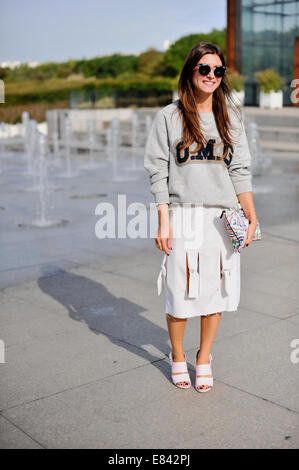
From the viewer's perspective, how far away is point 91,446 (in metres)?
3.16

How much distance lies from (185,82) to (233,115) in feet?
1.04

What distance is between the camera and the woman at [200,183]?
3.55 m

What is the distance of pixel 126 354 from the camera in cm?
436

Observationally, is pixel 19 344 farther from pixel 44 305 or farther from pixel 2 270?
pixel 2 270

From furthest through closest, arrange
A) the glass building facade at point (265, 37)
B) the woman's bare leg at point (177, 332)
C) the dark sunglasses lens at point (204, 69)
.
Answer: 1. the glass building facade at point (265, 37)
2. the woman's bare leg at point (177, 332)
3. the dark sunglasses lens at point (204, 69)

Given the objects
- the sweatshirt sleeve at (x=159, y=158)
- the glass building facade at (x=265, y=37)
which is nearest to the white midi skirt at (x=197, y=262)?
the sweatshirt sleeve at (x=159, y=158)

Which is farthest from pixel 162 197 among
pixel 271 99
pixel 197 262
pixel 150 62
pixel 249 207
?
pixel 150 62

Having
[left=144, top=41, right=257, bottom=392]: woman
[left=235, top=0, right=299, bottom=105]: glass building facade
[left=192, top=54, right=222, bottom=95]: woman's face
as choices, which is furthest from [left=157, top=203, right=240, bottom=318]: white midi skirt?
[left=235, top=0, right=299, bottom=105]: glass building facade

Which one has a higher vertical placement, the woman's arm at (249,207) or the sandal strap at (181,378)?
the woman's arm at (249,207)

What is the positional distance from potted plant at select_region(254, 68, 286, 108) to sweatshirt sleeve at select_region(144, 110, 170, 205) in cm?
2316

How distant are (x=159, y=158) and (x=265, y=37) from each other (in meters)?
28.5

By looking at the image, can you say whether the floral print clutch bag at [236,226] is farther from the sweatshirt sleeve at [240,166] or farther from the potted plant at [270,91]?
the potted plant at [270,91]

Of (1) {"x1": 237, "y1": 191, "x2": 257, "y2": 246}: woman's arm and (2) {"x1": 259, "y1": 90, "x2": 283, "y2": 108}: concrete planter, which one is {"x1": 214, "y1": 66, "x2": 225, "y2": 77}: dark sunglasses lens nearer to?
(1) {"x1": 237, "y1": 191, "x2": 257, "y2": 246}: woman's arm
